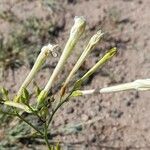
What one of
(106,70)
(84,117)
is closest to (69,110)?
(84,117)

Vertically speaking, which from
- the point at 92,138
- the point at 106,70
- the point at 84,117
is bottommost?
the point at 92,138

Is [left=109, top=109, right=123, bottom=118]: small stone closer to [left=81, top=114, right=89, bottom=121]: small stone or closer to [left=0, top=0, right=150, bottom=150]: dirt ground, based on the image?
[left=0, top=0, right=150, bottom=150]: dirt ground

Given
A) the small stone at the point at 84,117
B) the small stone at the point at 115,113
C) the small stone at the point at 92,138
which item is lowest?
the small stone at the point at 92,138

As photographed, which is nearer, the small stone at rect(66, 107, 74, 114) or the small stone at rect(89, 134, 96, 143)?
the small stone at rect(89, 134, 96, 143)

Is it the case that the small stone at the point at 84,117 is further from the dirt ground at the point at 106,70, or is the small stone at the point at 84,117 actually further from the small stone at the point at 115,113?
the small stone at the point at 115,113

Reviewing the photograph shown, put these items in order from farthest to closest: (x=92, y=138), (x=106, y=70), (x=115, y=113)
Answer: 1. (x=106, y=70)
2. (x=115, y=113)
3. (x=92, y=138)

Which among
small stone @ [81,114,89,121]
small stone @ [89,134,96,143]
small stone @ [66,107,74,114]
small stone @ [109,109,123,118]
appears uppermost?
small stone @ [66,107,74,114]

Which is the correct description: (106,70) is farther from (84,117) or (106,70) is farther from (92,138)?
(92,138)

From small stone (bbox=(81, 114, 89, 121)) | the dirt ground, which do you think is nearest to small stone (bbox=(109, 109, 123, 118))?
the dirt ground

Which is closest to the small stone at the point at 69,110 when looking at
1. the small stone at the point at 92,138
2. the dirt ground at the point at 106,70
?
the dirt ground at the point at 106,70

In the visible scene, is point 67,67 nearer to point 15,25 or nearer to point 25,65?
point 25,65
